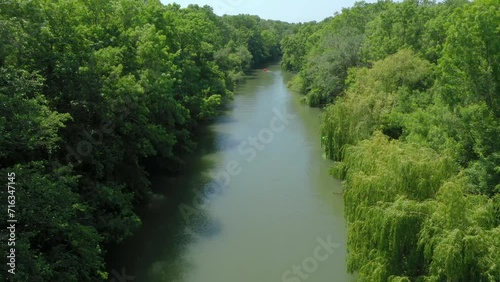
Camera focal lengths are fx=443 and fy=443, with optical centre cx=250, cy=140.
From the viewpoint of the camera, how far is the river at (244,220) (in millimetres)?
14688

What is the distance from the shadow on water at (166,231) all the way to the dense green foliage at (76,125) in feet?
2.64

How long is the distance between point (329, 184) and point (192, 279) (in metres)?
9.96

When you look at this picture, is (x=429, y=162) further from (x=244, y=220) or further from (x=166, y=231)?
(x=166, y=231)

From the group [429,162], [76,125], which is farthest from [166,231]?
[429,162]

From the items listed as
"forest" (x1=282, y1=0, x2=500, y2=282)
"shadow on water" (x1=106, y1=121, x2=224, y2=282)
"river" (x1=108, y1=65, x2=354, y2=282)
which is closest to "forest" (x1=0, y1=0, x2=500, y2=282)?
"forest" (x1=282, y1=0, x2=500, y2=282)

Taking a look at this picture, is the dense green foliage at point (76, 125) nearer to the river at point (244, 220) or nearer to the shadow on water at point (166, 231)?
the shadow on water at point (166, 231)

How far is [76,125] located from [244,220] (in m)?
7.62

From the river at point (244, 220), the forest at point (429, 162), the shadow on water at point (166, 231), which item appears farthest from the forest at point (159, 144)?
the river at point (244, 220)

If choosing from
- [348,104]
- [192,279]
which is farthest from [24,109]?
[348,104]

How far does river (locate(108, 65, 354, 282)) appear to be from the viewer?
14.7 m

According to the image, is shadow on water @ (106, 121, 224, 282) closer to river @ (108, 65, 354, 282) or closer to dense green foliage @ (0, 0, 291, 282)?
river @ (108, 65, 354, 282)

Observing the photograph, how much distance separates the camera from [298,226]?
57.8ft

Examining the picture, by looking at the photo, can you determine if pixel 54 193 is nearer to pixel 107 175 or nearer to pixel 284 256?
pixel 107 175

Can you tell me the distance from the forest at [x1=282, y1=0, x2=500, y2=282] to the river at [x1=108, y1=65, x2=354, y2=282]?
2.41 m
